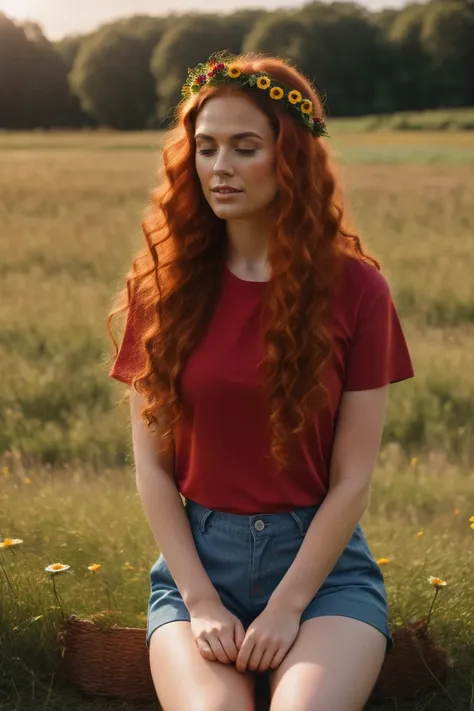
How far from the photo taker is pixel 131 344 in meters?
2.78

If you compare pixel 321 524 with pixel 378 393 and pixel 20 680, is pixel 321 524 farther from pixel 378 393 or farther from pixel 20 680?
pixel 20 680

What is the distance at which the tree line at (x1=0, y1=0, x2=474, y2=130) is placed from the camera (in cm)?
3941

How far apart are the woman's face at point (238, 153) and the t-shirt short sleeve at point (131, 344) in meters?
0.37

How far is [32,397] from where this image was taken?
20.4ft

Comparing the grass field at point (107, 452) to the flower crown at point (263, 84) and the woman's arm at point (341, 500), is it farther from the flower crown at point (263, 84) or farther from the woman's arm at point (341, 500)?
the woman's arm at point (341, 500)

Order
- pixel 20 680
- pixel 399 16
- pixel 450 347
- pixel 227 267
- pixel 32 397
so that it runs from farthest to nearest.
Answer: pixel 399 16 < pixel 450 347 < pixel 32 397 < pixel 20 680 < pixel 227 267

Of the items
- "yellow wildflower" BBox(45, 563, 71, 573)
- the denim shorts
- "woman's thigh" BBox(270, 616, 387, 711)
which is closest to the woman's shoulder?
the denim shorts

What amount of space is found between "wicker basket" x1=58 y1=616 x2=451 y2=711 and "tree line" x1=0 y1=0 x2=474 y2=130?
35.0m

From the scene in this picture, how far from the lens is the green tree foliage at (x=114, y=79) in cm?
5200

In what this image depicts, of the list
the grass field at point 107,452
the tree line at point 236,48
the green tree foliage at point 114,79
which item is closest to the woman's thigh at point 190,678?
the grass field at point 107,452

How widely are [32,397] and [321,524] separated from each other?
3991mm

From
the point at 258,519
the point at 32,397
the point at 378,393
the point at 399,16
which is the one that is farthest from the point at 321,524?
the point at 399,16

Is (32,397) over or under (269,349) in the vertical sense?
under

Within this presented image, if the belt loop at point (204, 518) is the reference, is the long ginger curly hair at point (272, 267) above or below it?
above
